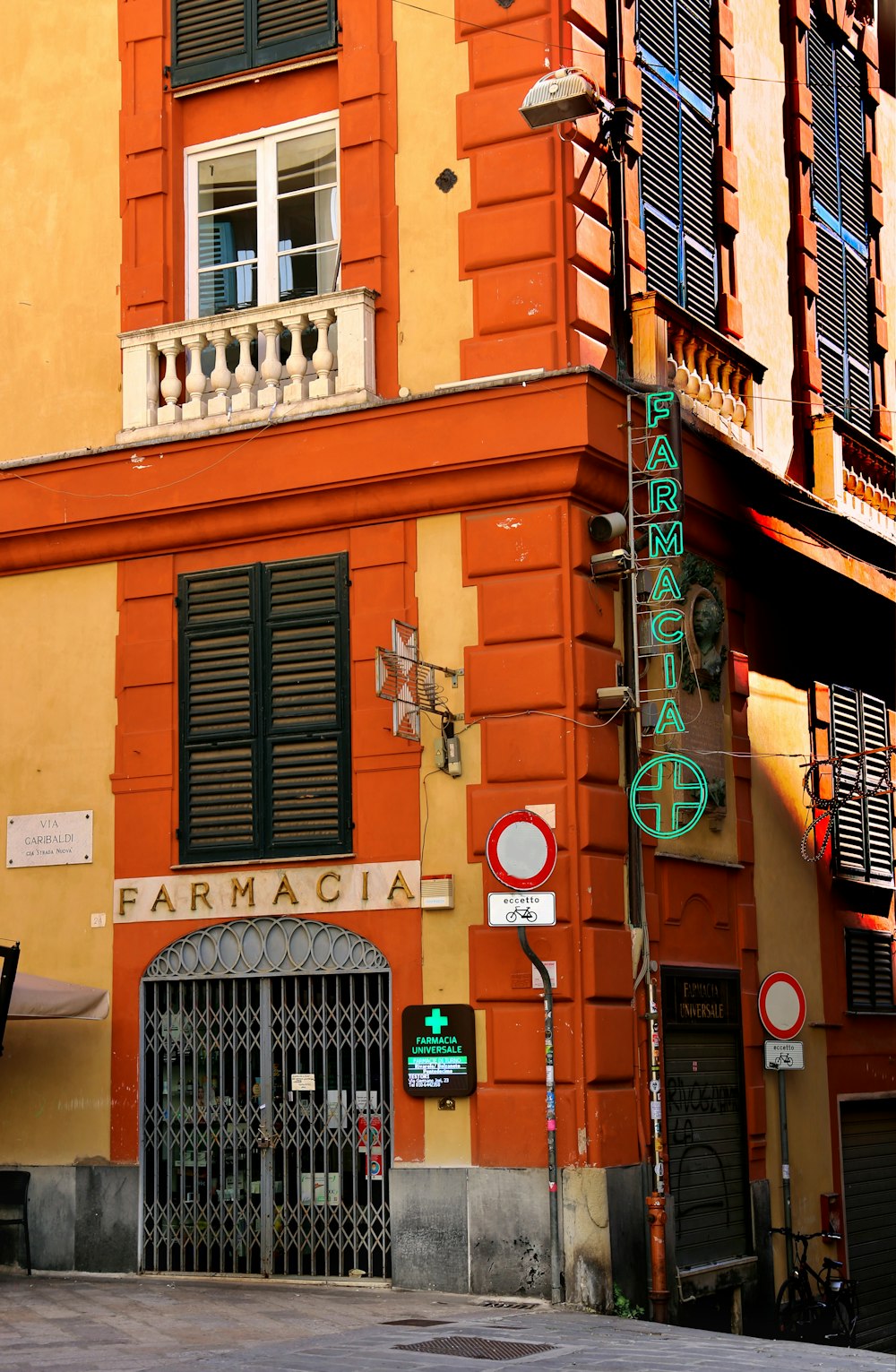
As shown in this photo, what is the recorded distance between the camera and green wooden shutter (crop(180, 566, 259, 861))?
15016 millimetres

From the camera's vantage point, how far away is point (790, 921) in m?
17.0

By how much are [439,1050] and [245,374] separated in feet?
18.5

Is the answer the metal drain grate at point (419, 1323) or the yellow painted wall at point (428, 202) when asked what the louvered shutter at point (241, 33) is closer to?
the yellow painted wall at point (428, 202)

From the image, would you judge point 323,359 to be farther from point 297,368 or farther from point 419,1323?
point 419,1323

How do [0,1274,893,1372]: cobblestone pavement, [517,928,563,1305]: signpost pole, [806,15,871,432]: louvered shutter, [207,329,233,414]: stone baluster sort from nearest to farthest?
[0,1274,893,1372]: cobblestone pavement, [517,928,563,1305]: signpost pole, [207,329,233,414]: stone baluster, [806,15,871,432]: louvered shutter

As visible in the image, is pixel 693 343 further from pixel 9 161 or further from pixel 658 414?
pixel 9 161

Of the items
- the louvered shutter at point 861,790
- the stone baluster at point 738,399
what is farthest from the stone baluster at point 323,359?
the louvered shutter at point 861,790

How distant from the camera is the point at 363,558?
1476 centimetres

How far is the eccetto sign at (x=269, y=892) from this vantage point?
1420 centimetres

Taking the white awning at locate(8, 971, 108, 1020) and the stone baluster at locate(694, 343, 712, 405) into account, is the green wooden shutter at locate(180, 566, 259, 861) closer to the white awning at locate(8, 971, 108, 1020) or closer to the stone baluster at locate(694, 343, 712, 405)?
the white awning at locate(8, 971, 108, 1020)

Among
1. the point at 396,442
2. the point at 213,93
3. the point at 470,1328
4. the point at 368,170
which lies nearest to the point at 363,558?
the point at 396,442

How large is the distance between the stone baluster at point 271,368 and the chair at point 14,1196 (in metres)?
6.44

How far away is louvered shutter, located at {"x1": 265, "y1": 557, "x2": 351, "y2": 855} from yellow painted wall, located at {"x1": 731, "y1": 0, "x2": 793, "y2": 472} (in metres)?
4.98

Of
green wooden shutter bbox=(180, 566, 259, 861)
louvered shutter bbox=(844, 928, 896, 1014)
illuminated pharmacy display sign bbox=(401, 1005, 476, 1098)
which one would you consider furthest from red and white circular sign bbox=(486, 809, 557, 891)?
louvered shutter bbox=(844, 928, 896, 1014)
